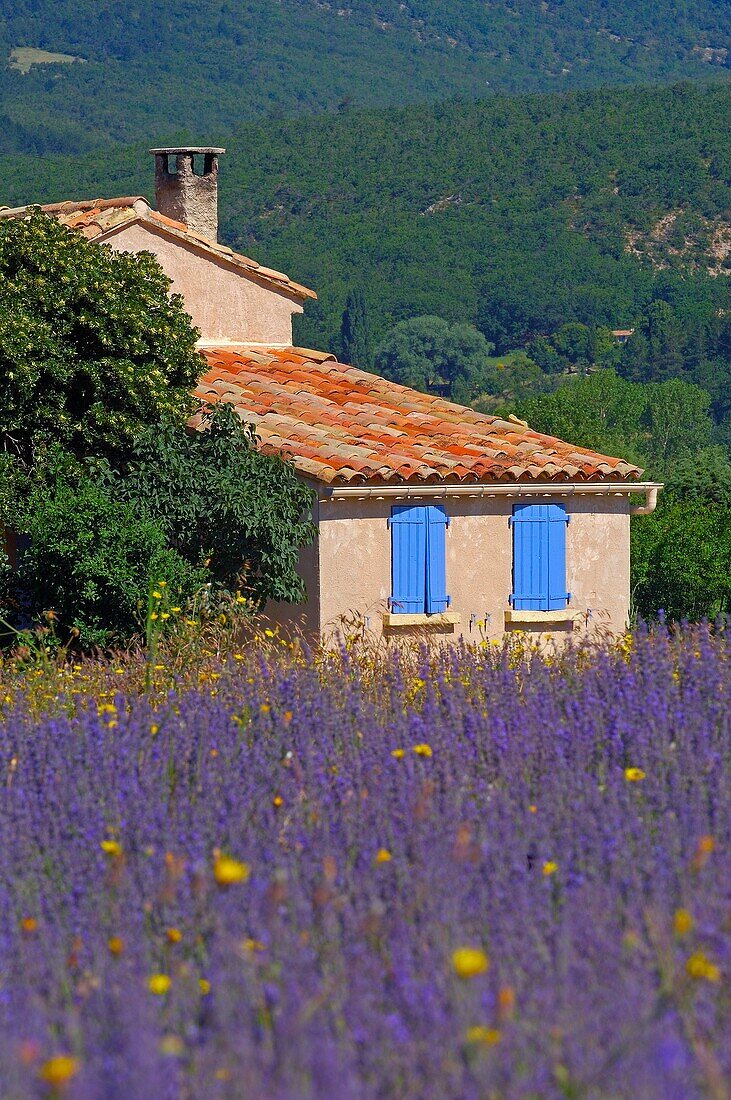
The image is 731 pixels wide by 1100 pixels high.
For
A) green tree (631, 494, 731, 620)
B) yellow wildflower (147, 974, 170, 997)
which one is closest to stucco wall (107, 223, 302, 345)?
green tree (631, 494, 731, 620)

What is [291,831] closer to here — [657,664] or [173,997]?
[173,997]

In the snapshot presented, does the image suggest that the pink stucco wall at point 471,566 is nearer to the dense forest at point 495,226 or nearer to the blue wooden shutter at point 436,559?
the blue wooden shutter at point 436,559

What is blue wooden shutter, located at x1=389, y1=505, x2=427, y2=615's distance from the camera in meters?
15.2

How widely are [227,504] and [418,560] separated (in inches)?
92.4

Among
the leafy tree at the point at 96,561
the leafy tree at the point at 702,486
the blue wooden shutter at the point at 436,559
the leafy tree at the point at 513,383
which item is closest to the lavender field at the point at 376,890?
the leafy tree at the point at 96,561

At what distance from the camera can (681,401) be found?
2766 inches

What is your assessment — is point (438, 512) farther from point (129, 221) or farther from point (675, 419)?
point (675, 419)

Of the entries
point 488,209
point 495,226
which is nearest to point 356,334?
point 495,226

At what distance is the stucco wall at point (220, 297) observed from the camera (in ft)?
64.7

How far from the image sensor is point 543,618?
15.9m

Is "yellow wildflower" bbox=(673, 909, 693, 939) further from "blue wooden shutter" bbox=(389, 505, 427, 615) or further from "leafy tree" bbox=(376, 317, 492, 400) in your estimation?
"leafy tree" bbox=(376, 317, 492, 400)

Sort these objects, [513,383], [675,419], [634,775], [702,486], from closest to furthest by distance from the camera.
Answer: [634,775] → [702,486] → [675,419] → [513,383]

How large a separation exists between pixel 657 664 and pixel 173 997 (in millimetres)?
3619

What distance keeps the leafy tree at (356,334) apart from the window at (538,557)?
3177 inches
